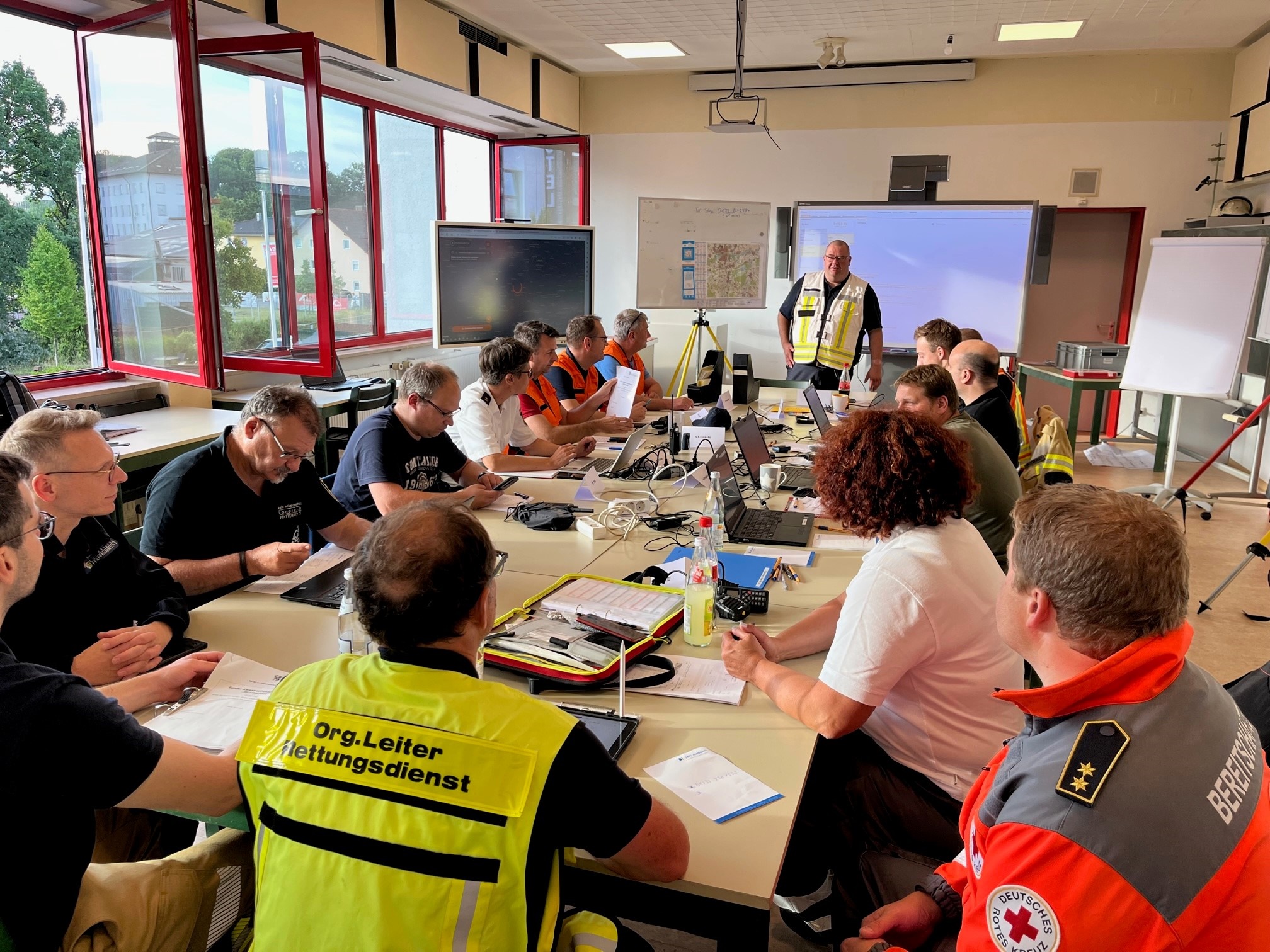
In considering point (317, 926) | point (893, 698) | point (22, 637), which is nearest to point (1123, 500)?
point (893, 698)

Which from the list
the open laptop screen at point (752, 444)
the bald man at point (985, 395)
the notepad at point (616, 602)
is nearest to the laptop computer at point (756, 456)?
the open laptop screen at point (752, 444)

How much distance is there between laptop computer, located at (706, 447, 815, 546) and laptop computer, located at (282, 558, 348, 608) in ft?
3.93

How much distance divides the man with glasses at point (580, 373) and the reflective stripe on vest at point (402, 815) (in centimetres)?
388

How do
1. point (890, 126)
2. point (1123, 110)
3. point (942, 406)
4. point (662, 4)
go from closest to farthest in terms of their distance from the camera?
1. point (942, 406)
2. point (662, 4)
3. point (1123, 110)
4. point (890, 126)

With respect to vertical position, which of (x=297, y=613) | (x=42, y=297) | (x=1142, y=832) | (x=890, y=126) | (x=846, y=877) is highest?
(x=890, y=126)

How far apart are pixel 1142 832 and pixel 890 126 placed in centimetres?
795

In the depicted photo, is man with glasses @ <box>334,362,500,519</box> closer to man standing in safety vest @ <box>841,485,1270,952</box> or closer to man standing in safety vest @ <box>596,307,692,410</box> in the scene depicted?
man standing in safety vest @ <box>596,307,692,410</box>

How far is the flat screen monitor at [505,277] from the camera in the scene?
639cm

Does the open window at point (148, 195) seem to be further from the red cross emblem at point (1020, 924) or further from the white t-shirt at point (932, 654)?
the red cross emblem at point (1020, 924)

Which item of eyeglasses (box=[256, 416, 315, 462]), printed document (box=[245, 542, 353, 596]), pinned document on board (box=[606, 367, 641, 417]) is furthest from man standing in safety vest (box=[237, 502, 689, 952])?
pinned document on board (box=[606, 367, 641, 417])

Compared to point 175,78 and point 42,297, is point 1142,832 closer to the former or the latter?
point 175,78

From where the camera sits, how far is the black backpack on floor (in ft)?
11.0

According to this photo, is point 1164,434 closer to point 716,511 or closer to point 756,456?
point 756,456

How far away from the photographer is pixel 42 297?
4.31 metres
